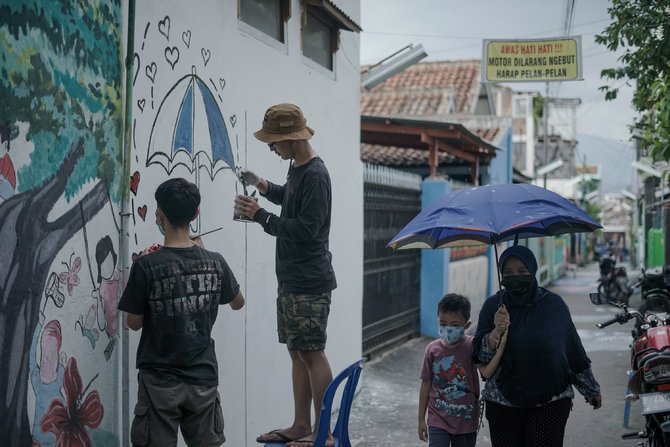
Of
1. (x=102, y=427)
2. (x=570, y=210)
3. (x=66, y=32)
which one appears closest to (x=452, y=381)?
(x=570, y=210)

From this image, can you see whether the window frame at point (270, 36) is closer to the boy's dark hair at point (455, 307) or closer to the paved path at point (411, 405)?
the boy's dark hair at point (455, 307)

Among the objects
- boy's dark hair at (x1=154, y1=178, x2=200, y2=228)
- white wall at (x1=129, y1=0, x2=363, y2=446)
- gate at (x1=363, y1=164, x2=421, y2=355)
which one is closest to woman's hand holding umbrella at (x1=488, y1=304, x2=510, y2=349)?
boy's dark hair at (x1=154, y1=178, x2=200, y2=228)

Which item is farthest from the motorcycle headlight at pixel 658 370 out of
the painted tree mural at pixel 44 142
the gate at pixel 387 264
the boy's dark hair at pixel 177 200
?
the gate at pixel 387 264

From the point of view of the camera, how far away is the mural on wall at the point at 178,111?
4133 millimetres

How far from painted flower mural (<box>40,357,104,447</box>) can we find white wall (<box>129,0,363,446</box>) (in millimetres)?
365

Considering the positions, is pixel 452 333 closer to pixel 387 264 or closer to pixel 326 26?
pixel 326 26

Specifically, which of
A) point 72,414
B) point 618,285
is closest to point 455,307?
point 72,414

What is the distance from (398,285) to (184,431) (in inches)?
310

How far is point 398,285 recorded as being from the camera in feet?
37.1

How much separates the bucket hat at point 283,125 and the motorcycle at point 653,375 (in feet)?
6.87

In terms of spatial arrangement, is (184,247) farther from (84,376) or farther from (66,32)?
(66,32)

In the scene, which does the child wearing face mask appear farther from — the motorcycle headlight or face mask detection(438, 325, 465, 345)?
the motorcycle headlight

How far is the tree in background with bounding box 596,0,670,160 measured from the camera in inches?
283

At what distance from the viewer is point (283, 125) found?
4273mm
